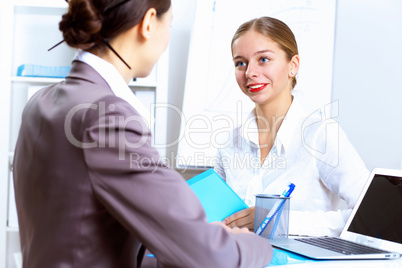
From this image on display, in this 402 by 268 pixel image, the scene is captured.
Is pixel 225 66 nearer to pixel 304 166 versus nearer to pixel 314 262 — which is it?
pixel 304 166

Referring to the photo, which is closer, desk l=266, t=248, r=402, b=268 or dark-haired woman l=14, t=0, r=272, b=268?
dark-haired woman l=14, t=0, r=272, b=268

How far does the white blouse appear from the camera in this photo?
153cm

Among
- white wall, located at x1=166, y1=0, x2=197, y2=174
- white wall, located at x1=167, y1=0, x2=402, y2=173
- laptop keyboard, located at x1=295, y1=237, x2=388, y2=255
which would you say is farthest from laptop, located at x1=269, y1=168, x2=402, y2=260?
white wall, located at x1=166, y1=0, x2=197, y2=174

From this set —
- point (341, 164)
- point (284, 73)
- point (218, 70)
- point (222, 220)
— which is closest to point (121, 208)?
point (222, 220)

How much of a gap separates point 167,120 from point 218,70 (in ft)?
1.46

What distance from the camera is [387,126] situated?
8.74ft

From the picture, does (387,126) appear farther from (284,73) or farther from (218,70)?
(284,73)

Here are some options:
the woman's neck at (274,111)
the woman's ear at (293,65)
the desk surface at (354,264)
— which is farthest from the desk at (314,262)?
the woman's ear at (293,65)

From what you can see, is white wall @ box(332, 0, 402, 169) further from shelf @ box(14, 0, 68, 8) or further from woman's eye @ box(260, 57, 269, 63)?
shelf @ box(14, 0, 68, 8)

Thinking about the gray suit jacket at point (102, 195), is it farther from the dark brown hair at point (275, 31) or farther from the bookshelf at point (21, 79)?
the bookshelf at point (21, 79)

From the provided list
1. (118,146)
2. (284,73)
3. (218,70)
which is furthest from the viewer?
(218,70)

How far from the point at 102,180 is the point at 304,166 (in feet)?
3.48

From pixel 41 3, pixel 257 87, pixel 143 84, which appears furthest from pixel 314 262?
pixel 41 3

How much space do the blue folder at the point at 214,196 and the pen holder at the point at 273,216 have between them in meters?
0.08
